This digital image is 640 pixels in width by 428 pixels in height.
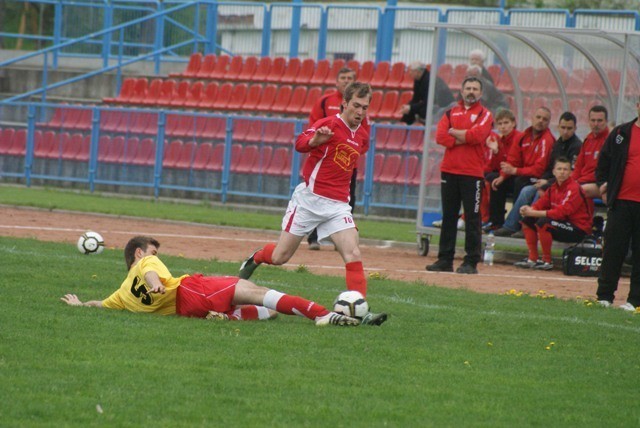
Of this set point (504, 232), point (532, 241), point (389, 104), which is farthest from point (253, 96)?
point (532, 241)

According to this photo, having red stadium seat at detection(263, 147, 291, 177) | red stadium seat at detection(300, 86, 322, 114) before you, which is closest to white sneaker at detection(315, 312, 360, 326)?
red stadium seat at detection(263, 147, 291, 177)

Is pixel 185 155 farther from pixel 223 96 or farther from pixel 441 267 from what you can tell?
pixel 441 267

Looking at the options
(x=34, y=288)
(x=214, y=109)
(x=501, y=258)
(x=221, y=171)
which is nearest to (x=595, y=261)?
(x=501, y=258)

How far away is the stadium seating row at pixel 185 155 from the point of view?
22.3 metres

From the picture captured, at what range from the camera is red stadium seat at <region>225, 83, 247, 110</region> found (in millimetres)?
27188

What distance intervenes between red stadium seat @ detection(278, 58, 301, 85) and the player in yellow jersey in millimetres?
18710

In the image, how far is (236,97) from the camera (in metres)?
27.5

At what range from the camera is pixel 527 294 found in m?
11.9

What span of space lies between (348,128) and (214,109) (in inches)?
702

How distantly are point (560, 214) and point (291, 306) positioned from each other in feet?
24.2

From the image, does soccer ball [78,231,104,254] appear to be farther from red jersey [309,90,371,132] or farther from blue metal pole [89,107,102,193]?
blue metal pole [89,107,102,193]

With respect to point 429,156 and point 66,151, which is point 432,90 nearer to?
point 429,156

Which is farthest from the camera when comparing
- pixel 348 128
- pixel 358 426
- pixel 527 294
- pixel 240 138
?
pixel 240 138

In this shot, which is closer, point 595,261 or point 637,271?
point 637,271
